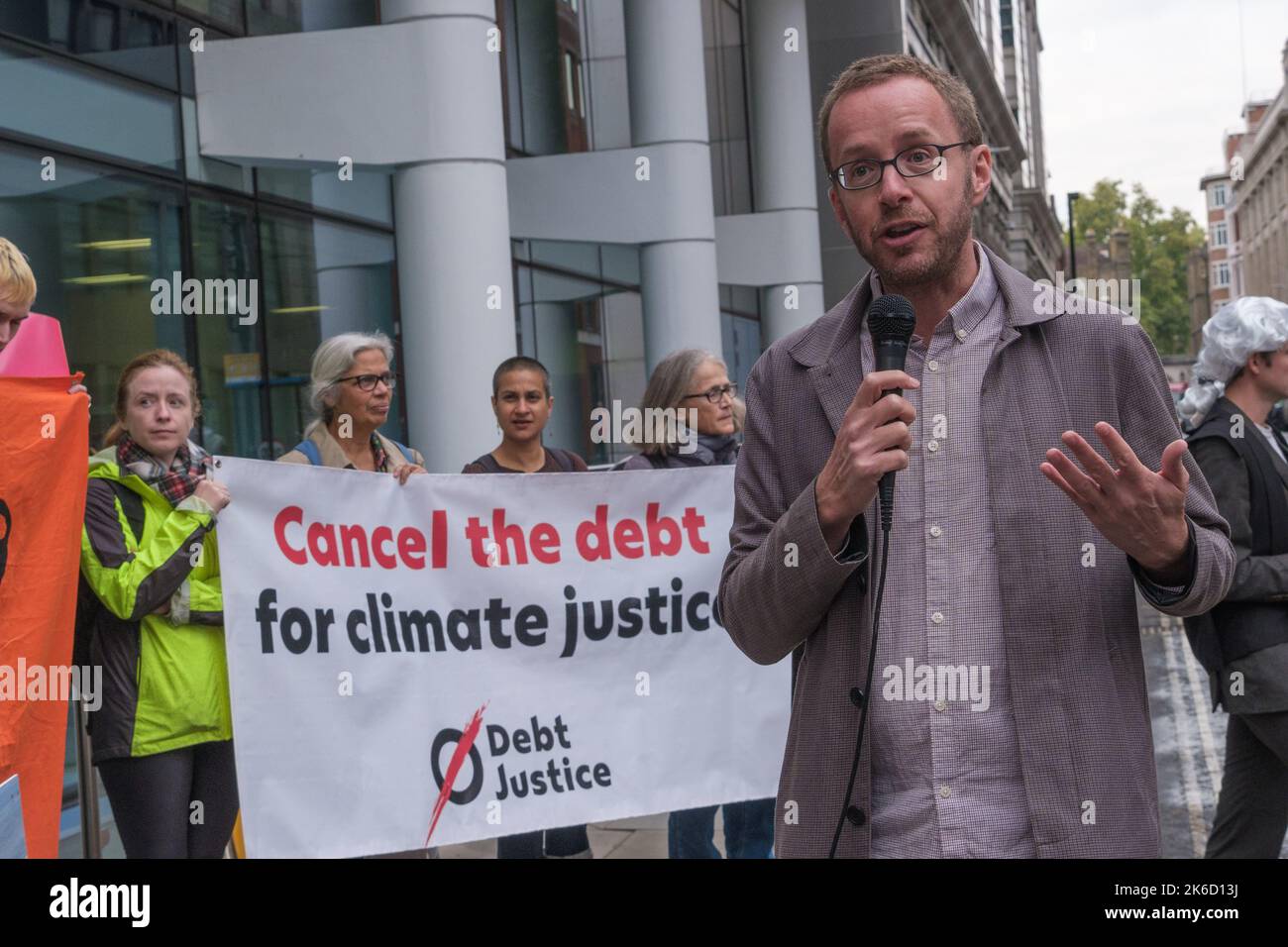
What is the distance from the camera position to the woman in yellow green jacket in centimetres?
463

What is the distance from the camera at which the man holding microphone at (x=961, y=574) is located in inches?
89.0

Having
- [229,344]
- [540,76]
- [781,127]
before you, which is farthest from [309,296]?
[781,127]

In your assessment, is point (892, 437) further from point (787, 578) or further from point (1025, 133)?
point (1025, 133)

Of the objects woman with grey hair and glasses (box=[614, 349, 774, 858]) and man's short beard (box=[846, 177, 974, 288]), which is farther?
woman with grey hair and glasses (box=[614, 349, 774, 858])

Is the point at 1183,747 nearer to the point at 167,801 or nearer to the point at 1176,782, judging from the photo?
the point at 1176,782

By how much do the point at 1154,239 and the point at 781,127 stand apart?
127 metres

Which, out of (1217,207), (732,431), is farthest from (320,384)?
(1217,207)

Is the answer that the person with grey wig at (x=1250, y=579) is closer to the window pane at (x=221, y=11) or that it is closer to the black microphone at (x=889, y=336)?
the black microphone at (x=889, y=336)

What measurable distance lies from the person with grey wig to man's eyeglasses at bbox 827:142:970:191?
2.92m

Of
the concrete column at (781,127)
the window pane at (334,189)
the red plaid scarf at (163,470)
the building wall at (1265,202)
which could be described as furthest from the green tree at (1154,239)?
the red plaid scarf at (163,470)

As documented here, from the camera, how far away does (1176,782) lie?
7.86 metres

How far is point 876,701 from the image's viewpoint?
2.34m

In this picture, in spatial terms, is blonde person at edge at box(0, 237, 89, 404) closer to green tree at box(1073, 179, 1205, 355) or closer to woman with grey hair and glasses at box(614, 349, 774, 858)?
woman with grey hair and glasses at box(614, 349, 774, 858)

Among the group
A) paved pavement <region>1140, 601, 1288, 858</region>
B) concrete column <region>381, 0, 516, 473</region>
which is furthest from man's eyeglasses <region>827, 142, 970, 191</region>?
concrete column <region>381, 0, 516, 473</region>
